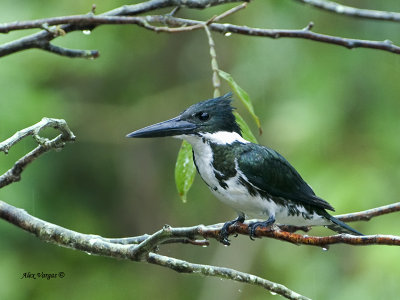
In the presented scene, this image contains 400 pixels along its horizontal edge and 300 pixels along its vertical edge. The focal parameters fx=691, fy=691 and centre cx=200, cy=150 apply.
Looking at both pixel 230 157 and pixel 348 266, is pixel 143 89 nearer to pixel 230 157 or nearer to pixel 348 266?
pixel 348 266

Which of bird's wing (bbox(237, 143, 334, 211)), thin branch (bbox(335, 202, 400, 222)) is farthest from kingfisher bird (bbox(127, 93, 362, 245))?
thin branch (bbox(335, 202, 400, 222))

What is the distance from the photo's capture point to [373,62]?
4703 millimetres

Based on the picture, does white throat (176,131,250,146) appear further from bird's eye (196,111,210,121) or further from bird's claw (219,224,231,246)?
bird's claw (219,224,231,246)

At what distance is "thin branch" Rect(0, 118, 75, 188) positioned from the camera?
5.48 feet

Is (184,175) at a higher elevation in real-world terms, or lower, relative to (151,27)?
lower

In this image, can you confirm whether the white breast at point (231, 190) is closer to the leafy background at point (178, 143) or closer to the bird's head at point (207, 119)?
the bird's head at point (207, 119)

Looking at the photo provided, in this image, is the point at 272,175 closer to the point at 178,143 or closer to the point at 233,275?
the point at 233,275

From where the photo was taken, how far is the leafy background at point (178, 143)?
4281 millimetres

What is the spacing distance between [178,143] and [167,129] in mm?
3716

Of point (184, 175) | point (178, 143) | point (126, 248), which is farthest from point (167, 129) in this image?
point (178, 143)

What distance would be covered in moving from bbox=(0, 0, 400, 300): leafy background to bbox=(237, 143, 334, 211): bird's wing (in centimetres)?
148

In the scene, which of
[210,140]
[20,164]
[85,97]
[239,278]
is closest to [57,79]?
[85,97]

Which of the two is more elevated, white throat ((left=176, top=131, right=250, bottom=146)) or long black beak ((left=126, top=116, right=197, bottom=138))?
long black beak ((left=126, top=116, right=197, bottom=138))

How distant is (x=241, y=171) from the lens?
2.43 m
